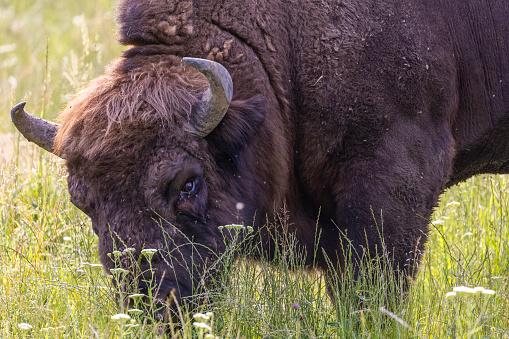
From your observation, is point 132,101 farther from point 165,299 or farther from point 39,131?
point 165,299

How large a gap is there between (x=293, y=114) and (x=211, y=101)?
748mm

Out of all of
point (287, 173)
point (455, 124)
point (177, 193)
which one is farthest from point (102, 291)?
point (455, 124)

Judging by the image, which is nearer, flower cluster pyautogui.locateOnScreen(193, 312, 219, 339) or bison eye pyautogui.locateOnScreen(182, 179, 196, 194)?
flower cluster pyautogui.locateOnScreen(193, 312, 219, 339)

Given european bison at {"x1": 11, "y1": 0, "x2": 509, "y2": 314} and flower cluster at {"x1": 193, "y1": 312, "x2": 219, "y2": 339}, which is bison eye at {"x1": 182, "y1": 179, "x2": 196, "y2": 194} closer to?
european bison at {"x1": 11, "y1": 0, "x2": 509, "y2": 314}

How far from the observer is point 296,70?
160 inches

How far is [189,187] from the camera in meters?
3.55

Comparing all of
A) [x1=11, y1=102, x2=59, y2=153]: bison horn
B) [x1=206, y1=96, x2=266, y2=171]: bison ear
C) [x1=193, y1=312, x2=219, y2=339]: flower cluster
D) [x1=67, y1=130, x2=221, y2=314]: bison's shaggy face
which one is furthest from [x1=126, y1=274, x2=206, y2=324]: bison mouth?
[x1=11, y1=102, x2=59, y2=153]: bison horn

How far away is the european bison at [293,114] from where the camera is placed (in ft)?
11.6

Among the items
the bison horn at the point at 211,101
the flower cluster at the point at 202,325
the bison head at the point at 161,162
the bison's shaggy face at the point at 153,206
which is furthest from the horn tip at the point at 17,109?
the flower cluster at the point at 202,325

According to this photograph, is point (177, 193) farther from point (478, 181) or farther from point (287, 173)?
point (478, 181)

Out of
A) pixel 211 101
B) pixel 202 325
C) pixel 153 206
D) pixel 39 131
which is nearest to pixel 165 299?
pixel 153 206

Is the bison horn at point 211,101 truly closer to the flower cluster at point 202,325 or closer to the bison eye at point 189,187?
the bison eye at point 189,187

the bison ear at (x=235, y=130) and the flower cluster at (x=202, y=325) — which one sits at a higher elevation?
the bison ear at (x=235, y=130)

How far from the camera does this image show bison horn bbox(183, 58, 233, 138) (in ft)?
11.0
